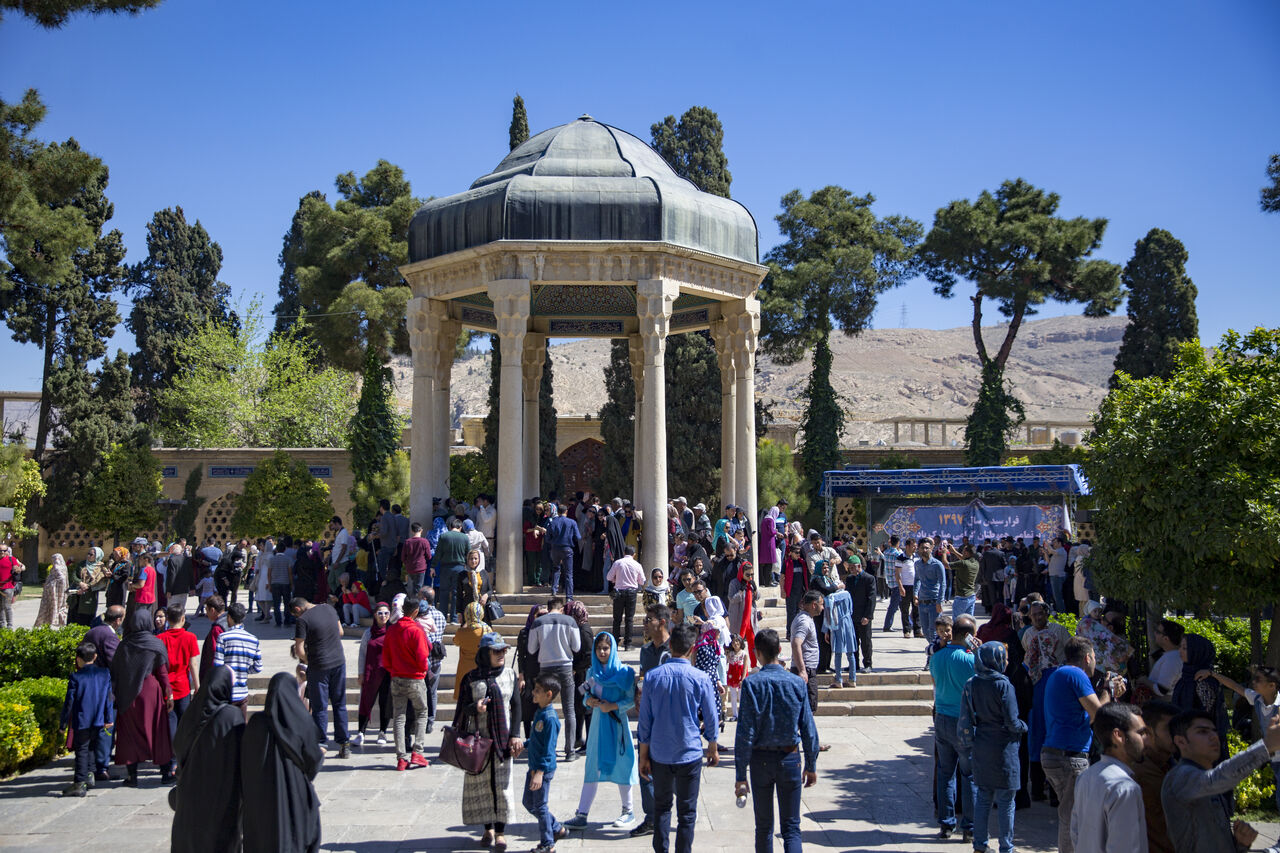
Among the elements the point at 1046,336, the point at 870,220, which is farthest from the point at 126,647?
the point at 1046,336

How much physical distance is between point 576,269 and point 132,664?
7.94 metres

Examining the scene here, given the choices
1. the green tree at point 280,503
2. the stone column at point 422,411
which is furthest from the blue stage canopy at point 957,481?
the green tree at point 280,503

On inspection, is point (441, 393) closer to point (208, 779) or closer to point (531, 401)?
point (531, 401)

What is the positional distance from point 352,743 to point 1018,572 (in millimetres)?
11254

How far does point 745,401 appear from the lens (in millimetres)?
16641

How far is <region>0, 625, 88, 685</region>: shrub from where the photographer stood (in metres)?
11.6

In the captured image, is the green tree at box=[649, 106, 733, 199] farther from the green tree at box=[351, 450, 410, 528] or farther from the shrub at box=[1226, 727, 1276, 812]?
the shrub at box=[1226, 727, 1276, 812]

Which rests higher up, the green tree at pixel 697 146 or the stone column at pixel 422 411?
the green tree at pixel 697 146

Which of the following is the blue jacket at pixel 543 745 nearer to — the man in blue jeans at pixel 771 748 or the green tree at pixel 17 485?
the man in blue jeans at pixel 771 748

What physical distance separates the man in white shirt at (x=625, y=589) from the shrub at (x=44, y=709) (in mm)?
6068

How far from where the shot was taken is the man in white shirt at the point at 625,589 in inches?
516

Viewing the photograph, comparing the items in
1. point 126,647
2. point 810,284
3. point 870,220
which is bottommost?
point 126,647

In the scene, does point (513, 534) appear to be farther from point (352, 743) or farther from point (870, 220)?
point (870, 220)

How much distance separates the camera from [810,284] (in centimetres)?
3291
